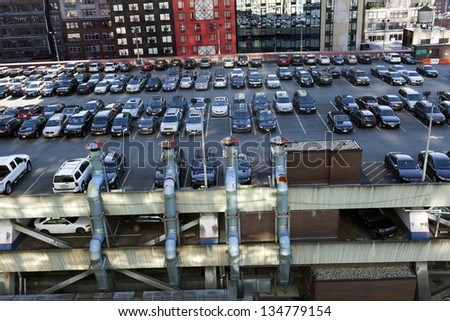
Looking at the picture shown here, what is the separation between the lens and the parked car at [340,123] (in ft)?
133

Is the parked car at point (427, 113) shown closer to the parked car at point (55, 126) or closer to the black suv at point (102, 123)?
the black suv at point (102, 123)

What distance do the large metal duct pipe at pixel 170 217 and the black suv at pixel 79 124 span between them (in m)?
17.3

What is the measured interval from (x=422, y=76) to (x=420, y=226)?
136 feet

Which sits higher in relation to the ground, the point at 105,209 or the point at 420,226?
the point at 105,209

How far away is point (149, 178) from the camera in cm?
3353

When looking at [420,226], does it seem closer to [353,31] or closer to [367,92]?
[367,92]

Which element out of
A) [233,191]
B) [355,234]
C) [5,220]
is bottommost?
[355,234]

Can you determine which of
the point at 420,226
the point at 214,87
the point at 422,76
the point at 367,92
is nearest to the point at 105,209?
the point at 420,226

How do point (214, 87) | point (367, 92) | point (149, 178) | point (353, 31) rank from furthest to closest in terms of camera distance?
point (353, 31)
point (214, 87)
point (367, 92)
point (149, 178)

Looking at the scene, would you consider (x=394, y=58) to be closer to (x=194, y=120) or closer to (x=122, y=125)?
(x=194, y=120)

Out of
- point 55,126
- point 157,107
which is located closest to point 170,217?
point 55,126

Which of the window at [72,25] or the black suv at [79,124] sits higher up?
the window at [72,25]

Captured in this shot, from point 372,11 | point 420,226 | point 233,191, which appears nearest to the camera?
point 233,191

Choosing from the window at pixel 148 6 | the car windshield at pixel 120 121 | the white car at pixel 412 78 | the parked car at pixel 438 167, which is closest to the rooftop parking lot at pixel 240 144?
the car windshield at pixel 120 121
